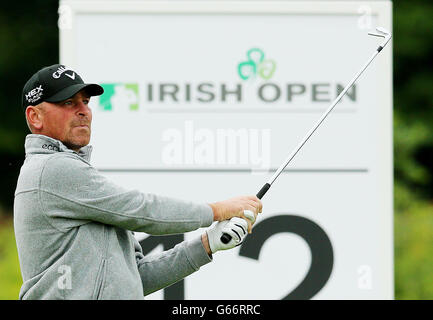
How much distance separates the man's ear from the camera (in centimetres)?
363

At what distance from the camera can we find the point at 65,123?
3621 mm

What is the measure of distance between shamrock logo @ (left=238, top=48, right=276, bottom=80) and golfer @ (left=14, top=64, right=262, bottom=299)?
192 cm

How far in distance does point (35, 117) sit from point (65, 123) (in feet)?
0.41

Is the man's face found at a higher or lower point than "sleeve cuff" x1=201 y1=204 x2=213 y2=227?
higher

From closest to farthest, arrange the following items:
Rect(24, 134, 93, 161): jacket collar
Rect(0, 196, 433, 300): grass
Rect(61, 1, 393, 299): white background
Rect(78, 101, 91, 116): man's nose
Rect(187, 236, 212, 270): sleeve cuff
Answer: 1. Rect(24, 134, 93, 161): jacket collar
2. Rect(78, 101, 91, 116): man's nose
3. Rect(187, 236, 212, 270): sleeve cuff
4. Rect(61, 1, 393, 299): white background
5. Rect(0, 196, 433, 300): grass

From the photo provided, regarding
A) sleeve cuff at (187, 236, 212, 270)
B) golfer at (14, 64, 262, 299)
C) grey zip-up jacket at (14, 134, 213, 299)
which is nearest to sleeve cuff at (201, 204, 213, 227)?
golfer at (14, 64, 262, 299)

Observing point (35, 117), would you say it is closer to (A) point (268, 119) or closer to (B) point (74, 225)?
(B) point (74, 225)

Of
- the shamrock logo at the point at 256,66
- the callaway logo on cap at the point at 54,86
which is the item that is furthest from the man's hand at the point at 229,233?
the shamrock logo at the point at 256,66

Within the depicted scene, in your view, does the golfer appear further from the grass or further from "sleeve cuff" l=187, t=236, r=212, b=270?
the grass

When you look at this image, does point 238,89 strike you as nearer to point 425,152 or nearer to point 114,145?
point 114,145

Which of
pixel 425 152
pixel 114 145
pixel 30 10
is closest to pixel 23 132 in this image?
pixel 30 10

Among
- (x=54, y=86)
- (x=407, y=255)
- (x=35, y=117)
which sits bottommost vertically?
(x=407, y=255)

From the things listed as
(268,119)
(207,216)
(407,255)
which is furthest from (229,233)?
(407,255)

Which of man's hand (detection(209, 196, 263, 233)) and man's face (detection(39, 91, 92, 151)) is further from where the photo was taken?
man's hand (detection(209, 196, 263, 233))
